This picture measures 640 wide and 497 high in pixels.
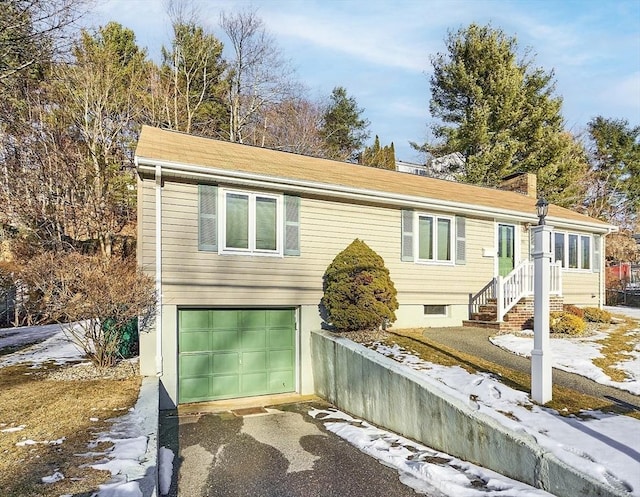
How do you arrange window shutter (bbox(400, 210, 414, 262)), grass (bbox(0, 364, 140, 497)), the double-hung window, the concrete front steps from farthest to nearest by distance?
the concrete front steps, window shutter (bbox(400, 210, 414, 262)), the double-hung window, grass (bbox(0, 364, 140, 497))

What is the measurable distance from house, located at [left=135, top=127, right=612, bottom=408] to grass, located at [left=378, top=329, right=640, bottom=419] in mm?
1712

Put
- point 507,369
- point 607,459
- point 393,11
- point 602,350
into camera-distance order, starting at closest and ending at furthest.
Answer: point 607,459 → point 507,369 → point 602,350 → point 393,11

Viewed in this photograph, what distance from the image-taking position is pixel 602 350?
8352mm

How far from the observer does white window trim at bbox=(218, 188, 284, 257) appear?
27.5 feet

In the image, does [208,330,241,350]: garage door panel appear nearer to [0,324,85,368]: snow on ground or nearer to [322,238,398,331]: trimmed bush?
[322,238,398,331]: trimmed bush

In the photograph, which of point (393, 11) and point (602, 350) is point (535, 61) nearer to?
point (393, 11)

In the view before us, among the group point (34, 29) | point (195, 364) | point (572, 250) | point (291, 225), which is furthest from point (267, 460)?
point (572, 250)

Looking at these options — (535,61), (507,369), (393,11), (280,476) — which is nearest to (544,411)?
(507,369)

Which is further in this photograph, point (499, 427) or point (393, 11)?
point (393, 11)

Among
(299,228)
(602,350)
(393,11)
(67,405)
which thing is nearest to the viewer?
(67,405)

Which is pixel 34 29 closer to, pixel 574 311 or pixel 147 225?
pixel 147 225

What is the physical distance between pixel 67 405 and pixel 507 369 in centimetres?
624

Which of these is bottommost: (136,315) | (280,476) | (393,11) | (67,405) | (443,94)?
(280,476)

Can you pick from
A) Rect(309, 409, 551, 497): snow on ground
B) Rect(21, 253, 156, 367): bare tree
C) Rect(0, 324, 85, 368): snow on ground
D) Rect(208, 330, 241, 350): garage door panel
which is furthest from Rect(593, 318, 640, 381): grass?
Rect(0, 324, 85, 368): snow on ground
